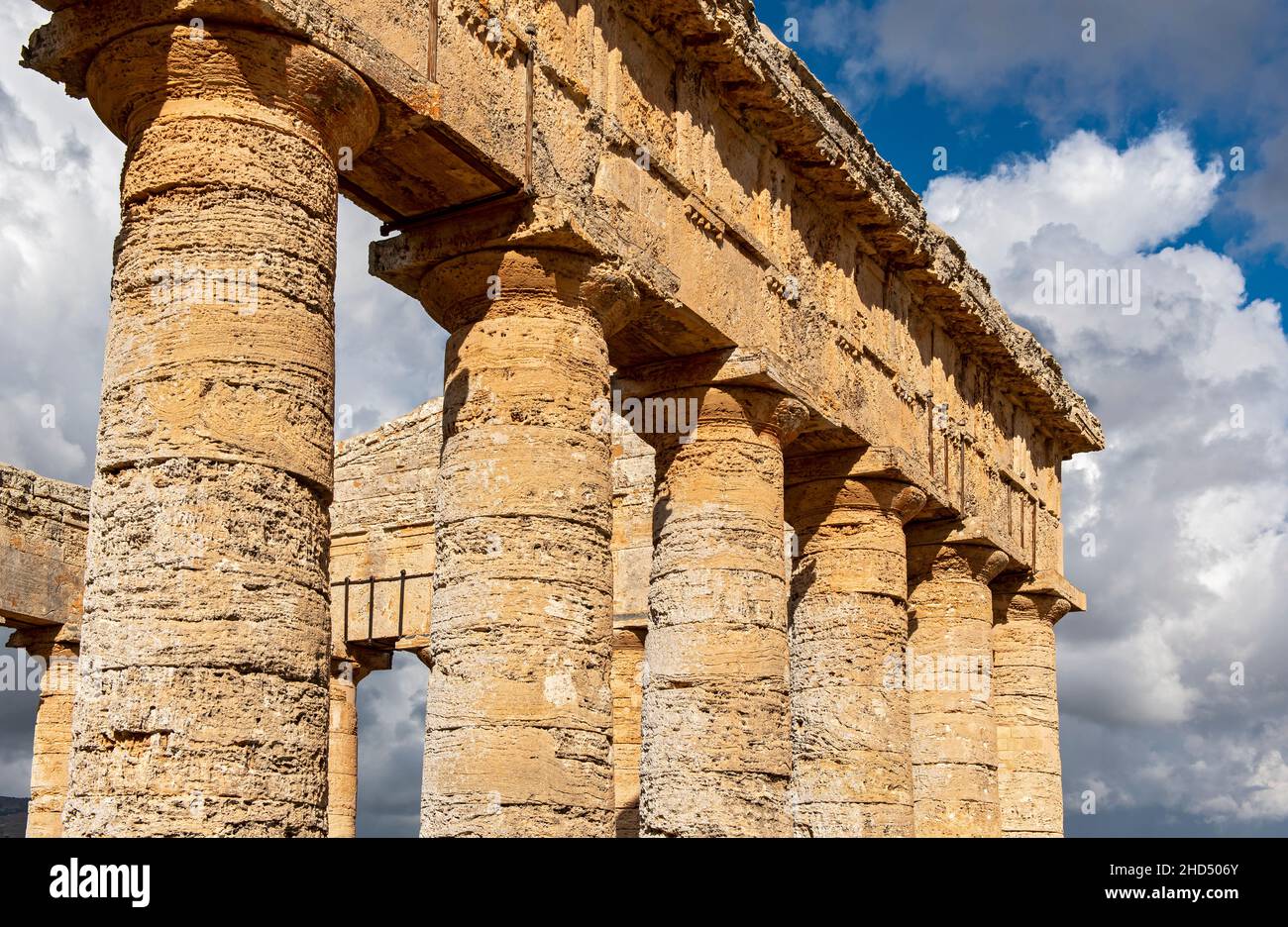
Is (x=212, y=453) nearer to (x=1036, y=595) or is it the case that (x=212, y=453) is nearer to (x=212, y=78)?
(x=212, y=78)

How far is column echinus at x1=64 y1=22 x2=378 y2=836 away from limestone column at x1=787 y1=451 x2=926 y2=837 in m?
9.03

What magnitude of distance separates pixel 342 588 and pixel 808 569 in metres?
8.46

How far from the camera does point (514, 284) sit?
40.5ft

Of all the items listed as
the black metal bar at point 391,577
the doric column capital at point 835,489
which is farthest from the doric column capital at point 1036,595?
the black metal bar at point 391,577

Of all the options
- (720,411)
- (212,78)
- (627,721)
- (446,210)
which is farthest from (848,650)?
(212,78)

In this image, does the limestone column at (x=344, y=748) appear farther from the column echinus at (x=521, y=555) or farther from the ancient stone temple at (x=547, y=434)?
the column echinus at (x=521, y=555)

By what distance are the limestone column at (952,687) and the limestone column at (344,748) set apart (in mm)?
8225

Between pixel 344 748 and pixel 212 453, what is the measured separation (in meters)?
15.4

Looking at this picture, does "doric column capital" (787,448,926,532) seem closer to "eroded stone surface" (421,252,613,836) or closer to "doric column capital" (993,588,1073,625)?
"eroded stone surface" (421,252,613,836)

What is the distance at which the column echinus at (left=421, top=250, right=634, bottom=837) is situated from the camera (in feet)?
37.0

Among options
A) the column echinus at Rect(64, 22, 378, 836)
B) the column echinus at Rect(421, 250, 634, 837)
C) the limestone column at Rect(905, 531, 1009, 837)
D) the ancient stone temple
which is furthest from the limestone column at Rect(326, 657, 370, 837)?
the column echinus at Rect(64, 22, 378, 836)

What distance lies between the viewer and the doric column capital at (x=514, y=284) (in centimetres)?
1230
